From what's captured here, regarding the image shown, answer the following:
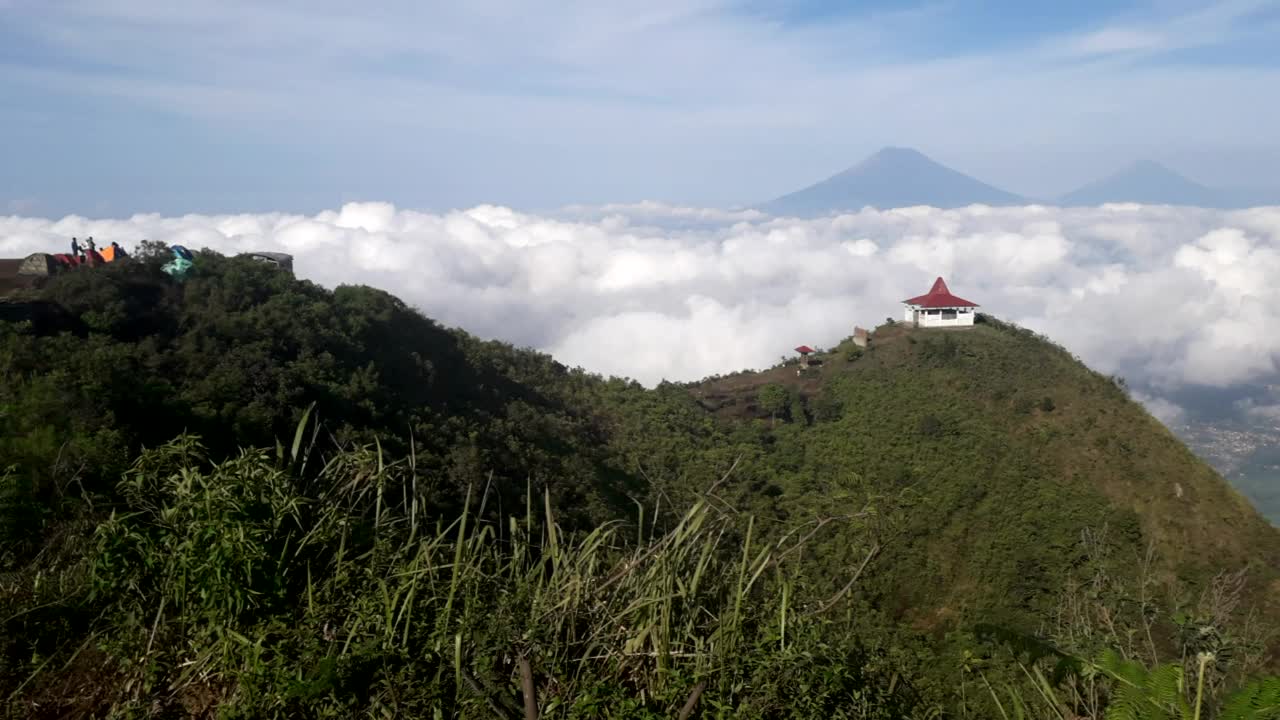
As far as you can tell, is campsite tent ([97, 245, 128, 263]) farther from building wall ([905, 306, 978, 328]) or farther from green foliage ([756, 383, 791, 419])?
building wall ([905, 306, 978, 328])

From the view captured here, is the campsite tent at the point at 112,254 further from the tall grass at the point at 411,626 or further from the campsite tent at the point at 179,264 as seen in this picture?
the tall grass at the point at 411,626

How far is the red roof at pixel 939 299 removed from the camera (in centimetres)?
4209

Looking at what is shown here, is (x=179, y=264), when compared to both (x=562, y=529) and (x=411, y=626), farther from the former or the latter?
(x=411, y=626)

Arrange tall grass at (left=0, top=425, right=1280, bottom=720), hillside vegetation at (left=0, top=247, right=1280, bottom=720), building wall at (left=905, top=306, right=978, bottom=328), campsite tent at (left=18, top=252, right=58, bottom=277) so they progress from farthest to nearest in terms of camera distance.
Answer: building wall at (left=905, top=306, right=978, bottom=328) < campsite tent at (left=18, top=252, right=58, bottom=277) < hillside vegetation at (left=0, top=247, right=1280, bottom=720) < tall grass at (left=0, top=425, right=1280, bottom=720)

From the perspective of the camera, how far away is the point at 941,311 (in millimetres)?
41906

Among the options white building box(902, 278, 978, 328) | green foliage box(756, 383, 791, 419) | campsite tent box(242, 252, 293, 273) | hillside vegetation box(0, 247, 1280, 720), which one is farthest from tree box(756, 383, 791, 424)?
campsite tent box(242, 252, 293, 273)

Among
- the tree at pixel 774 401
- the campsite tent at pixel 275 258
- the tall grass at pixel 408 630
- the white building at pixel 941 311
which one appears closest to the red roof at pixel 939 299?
the white building at pixel 941 311

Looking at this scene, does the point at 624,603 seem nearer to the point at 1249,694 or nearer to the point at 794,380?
the point at 1249,694

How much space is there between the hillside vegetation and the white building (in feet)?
7.15

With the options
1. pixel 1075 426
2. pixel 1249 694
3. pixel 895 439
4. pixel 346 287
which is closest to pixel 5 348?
pixel 346 287

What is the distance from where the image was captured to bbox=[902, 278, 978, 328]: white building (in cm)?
4178

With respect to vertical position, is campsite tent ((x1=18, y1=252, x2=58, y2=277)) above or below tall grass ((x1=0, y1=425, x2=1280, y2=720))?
above

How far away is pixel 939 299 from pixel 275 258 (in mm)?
30874

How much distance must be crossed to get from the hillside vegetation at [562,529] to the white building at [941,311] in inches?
85.7
